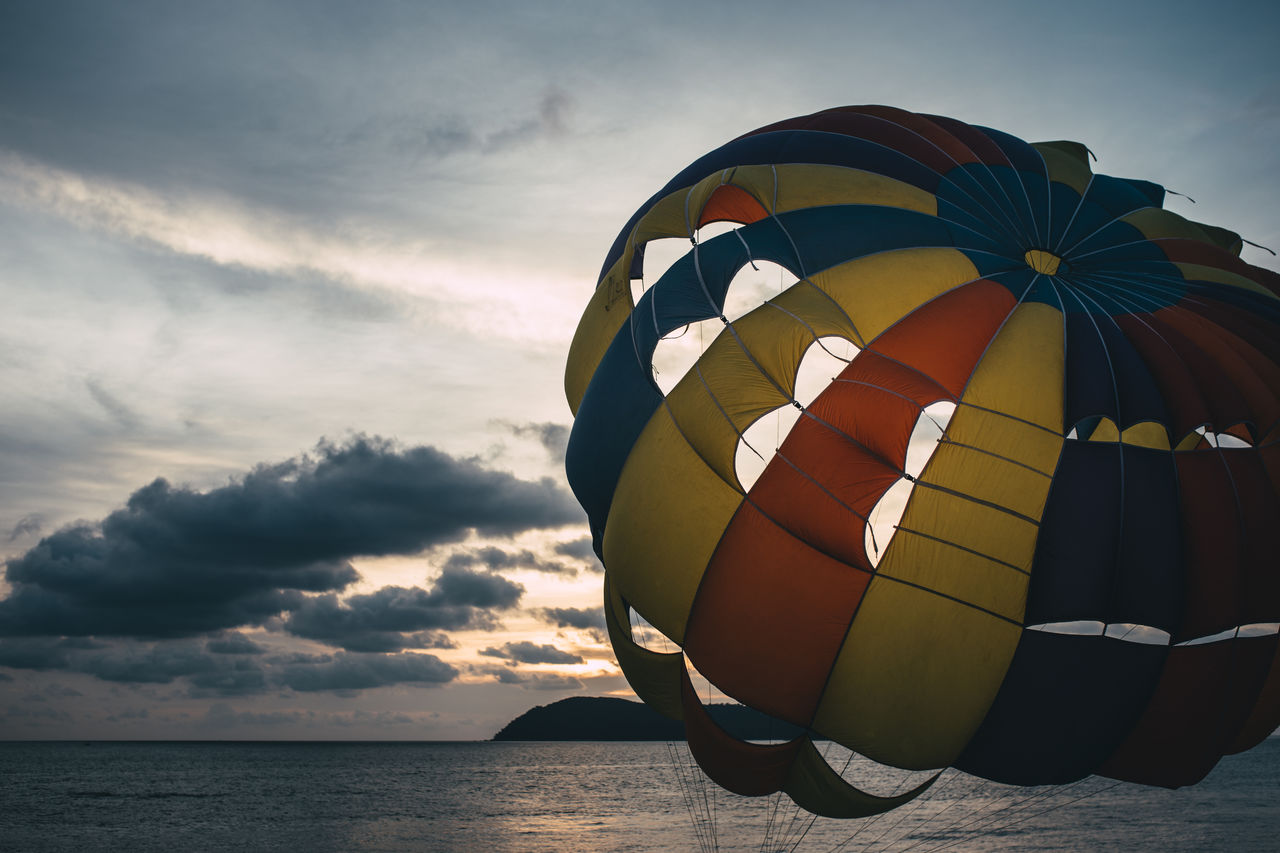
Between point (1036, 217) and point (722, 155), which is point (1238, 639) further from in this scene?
point (722, 155)

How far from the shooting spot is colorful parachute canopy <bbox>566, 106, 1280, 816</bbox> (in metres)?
6.97

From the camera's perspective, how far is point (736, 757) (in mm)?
7551

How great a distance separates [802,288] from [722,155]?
2536mm

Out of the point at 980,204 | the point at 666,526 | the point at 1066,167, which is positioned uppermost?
the point at 1066,167

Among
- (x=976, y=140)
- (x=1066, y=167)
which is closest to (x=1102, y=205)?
(x=1066, y=167)

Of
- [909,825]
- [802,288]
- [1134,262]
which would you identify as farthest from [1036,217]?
[909,825]

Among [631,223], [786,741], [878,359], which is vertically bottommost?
[786,741]

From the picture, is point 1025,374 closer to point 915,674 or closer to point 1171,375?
point 1171,375

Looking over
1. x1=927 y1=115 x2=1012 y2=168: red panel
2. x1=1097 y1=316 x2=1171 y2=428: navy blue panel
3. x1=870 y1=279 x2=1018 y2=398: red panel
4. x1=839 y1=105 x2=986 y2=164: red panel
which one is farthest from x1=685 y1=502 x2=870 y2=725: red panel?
x1=927 y1=115 x2=1012 y2=168: red panel

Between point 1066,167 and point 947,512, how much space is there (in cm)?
505

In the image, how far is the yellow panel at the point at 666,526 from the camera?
748cm

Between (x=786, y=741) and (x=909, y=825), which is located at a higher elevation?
(x=786, y=741)

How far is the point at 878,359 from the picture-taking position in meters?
7.25

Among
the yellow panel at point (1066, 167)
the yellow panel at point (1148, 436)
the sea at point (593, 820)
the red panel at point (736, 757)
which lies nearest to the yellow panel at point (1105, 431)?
the yellow panel at point (1148, 436)
